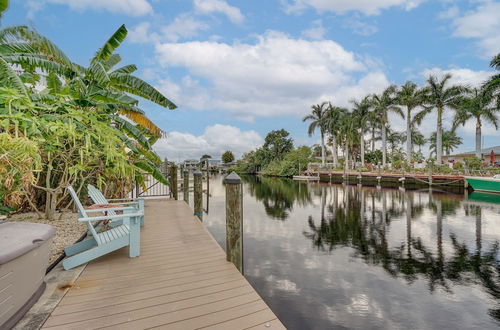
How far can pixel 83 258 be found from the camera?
352 cm

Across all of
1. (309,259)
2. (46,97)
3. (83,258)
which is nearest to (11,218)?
(46,97)

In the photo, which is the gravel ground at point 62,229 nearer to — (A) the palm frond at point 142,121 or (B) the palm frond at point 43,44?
(A) the palm frond at point 142,121

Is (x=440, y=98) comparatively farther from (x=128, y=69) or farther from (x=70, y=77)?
(x=70, y=77)

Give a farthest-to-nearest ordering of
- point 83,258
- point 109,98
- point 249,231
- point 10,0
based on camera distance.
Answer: point 249,231
point 109,98
point 10,0
point 83,258

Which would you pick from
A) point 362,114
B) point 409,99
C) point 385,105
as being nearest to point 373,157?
point 362,114

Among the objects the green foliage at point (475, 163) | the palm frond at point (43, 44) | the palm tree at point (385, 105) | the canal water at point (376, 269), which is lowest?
the canal water at point (376, 269)

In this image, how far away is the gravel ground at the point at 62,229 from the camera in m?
4.38

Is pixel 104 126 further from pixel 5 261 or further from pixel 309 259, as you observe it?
pixel 309 259

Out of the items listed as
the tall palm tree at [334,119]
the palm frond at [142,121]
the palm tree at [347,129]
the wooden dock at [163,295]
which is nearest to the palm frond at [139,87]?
the palm frond at [142,121]

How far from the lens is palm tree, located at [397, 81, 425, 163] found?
31172mm

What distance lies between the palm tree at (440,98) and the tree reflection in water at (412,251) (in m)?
20.5

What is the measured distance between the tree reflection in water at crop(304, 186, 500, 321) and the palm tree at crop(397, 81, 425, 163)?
878 inches

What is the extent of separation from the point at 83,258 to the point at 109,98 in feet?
13.0

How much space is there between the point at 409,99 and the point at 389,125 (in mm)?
12687
